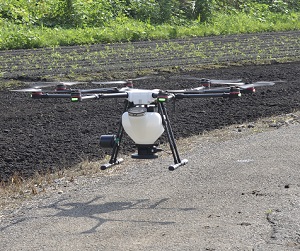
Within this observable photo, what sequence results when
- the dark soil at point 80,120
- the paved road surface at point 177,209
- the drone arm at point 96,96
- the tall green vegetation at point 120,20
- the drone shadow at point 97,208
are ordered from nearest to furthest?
the paved road surface at point 177,209 < the drone shadow at point 97,208 < the drone arm at point 96,96 < the dark soil at point 80,120 < the tall green vegetation at point 120,20

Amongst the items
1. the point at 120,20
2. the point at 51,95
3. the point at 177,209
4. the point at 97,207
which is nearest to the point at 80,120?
the point at 51,95

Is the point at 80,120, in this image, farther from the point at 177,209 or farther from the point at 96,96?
the point at 177,209

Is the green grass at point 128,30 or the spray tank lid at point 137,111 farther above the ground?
the spray tank lid at point 137,111

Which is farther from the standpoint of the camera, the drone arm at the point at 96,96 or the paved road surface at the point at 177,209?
the drone arm at the point at 96,96

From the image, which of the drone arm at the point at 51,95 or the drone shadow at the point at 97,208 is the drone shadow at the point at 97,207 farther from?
the drone arm at the point at 51,95

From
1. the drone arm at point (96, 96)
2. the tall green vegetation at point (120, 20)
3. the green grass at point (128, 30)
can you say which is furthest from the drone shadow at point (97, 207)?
the tall green vegetation at point (120, 20)

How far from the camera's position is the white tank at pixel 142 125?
9.77 metres

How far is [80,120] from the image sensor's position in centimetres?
1644

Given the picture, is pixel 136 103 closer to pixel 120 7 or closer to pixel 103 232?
pixel 103 232

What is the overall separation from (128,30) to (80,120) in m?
16.0

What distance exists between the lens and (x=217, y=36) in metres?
33.8

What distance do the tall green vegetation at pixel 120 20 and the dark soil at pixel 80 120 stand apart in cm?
950

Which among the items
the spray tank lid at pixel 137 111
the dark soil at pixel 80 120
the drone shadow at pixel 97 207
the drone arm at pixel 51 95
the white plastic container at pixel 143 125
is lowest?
the dark soil at pixel 80 120

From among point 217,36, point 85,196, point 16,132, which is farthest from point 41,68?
point 85,196
